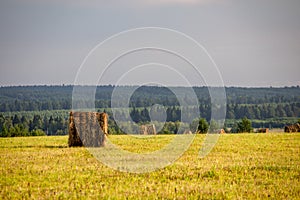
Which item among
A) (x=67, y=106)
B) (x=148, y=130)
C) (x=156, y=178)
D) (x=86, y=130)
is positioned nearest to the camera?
(x=156, y=178)

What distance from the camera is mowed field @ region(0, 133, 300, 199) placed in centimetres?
1138

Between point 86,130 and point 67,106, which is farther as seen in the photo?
point 67,106

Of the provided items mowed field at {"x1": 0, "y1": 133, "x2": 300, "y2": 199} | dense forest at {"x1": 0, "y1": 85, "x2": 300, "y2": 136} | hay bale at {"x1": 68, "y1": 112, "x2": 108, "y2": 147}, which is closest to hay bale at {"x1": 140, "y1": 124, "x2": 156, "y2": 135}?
hay bale at {"x1": 68, "y1": 112, "x2": 108, "y2": 147}

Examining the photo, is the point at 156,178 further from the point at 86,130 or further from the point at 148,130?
the point at 148,130

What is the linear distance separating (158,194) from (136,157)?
21.8 ft

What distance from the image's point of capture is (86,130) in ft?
75.8

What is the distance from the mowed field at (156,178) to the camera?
11.4m

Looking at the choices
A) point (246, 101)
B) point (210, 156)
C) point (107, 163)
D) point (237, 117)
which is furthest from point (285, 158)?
point (246, 101)

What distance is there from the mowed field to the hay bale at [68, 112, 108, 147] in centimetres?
419

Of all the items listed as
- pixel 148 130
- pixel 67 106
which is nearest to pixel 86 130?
pixel 148 130

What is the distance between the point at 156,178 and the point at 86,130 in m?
10.0

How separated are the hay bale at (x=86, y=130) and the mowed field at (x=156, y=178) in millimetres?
4195

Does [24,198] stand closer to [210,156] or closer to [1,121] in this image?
A: [210,156]

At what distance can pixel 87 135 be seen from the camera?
907 inches
